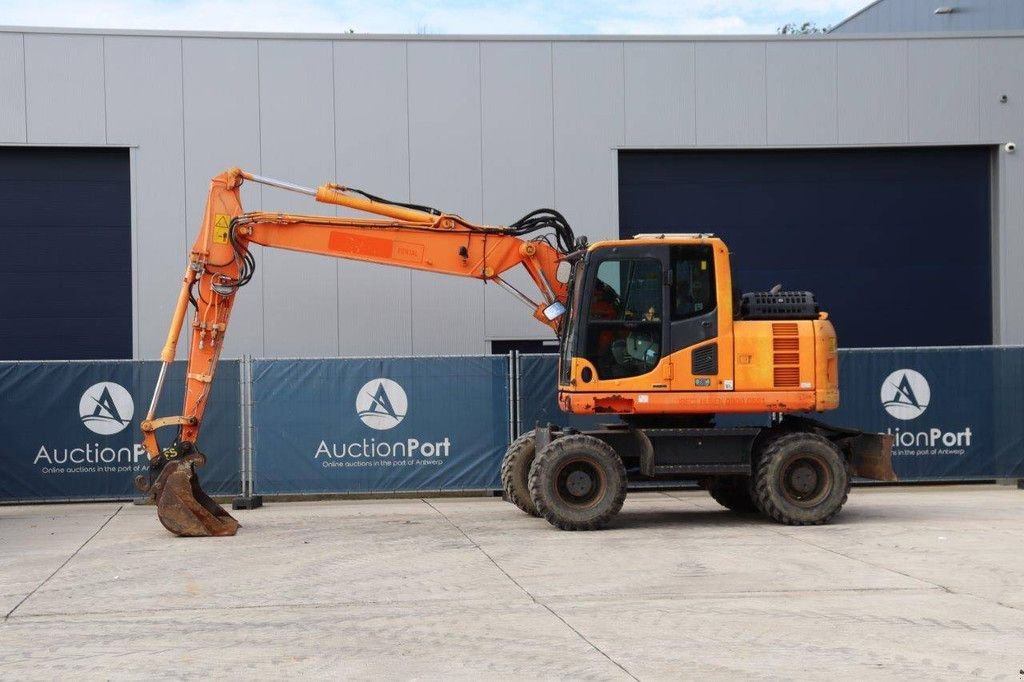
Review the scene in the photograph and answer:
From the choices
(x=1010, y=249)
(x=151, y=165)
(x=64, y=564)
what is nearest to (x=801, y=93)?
(x=1010, y=249)

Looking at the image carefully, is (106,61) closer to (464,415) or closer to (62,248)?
(62,248)

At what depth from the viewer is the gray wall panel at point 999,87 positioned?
2277cm

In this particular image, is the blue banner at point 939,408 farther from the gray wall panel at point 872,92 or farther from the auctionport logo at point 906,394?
the gray wall panel at point 872,92

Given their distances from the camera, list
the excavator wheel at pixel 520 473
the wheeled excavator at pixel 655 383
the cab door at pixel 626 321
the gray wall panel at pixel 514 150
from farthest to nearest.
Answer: the gray wall panel at pixel 514 150
the excavator wheel at pixel 520 473
the cab door at pixel 626 321
the wheeled excavator at pixel 655 383

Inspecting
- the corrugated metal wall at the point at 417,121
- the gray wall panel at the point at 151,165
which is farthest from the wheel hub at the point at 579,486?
the gray wall panel at the point at 151,165

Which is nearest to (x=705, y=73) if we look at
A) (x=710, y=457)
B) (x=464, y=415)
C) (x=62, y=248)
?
(x=464, y=415)

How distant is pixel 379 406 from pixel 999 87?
12905mm

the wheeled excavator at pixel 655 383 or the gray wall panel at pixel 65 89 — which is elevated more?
the gray wall panel at pixel 65 89

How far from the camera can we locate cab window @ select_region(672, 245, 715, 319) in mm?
15008

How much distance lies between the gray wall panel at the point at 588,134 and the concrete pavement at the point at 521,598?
7050 millimetres

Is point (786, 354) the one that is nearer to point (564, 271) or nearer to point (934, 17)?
point (564, 271)

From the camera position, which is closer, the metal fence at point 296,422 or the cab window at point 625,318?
the cab window at point 625,318

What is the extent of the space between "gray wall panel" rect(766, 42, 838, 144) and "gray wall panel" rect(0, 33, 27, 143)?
12.9 m

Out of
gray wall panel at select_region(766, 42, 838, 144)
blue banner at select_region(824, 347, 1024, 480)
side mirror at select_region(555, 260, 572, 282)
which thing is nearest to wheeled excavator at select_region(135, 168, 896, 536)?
side mirror at select_region(555, 260, 572, 282)
